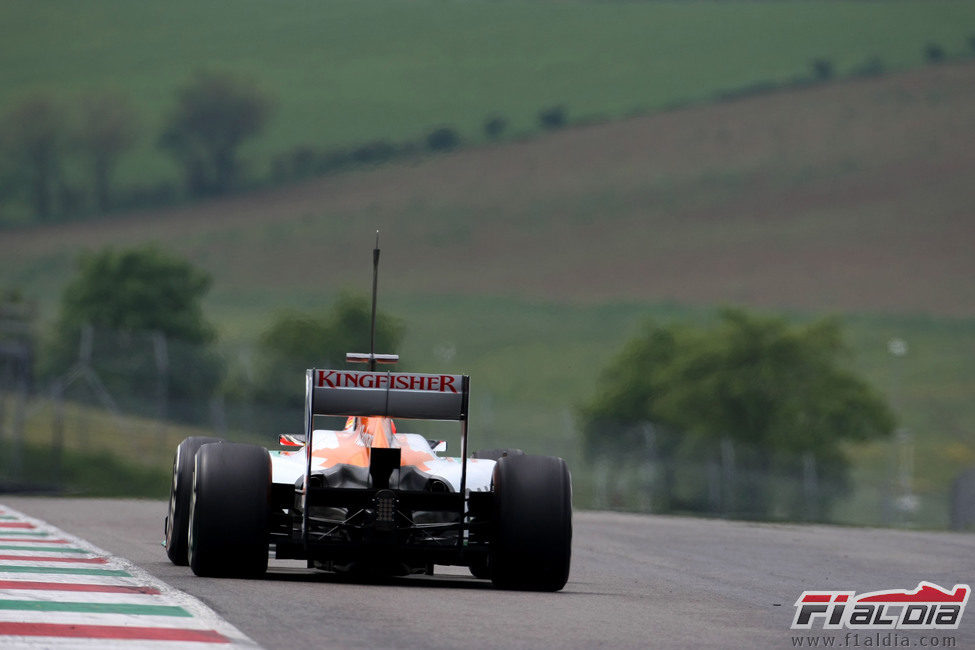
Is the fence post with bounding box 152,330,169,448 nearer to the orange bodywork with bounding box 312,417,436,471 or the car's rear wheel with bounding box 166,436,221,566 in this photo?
Result: the car's rear wheel with bounding box 166,436,221,566

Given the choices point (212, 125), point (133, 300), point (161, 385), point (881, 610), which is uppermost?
point (212, 125)

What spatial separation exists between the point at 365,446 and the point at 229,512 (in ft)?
4.19

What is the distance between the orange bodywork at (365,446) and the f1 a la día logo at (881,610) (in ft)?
9.68

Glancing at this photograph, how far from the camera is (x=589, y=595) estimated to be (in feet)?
43.3

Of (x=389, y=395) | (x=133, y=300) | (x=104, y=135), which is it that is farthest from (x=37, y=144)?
(x=389, y=395)

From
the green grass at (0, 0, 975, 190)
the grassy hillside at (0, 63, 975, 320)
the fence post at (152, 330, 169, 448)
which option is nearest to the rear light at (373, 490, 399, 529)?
the fence post at (152, 330, 169, 448)

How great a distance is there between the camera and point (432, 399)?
44.6ft

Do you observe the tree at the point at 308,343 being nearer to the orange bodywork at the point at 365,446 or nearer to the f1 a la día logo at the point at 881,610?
the orange bodywork at the point at 365,446

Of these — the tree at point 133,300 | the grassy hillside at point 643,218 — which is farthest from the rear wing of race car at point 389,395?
the grassy hillside at point 643,218

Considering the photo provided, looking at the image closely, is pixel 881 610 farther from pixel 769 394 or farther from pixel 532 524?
pixel 769 394

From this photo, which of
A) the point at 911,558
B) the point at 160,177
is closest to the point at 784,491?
the point at 911,558

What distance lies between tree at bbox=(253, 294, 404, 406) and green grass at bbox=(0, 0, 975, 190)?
39.1 meters

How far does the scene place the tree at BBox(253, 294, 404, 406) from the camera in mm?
56125

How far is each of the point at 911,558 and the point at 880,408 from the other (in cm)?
6348
